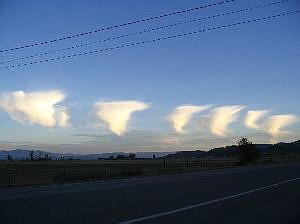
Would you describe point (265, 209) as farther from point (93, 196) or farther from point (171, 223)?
point (93, 196)

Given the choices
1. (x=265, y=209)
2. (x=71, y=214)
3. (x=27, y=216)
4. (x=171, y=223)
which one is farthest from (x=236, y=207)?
(x=27, y=216)

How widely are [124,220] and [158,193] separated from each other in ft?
26.3

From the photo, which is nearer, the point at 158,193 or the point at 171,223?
the point at 171,223

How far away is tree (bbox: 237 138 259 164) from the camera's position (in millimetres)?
82500

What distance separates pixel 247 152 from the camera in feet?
273

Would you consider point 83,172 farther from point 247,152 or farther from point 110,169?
point 247,152

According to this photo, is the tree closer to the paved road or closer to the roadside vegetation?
the roadside vegetation

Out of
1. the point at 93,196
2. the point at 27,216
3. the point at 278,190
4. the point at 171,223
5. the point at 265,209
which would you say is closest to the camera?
the point at 171,223

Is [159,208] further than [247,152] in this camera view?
No

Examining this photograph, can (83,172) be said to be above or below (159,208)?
above

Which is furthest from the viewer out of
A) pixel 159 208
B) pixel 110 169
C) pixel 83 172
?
pixel 110 169

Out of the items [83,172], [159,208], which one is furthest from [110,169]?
[159,208]

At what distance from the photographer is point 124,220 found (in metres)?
12.4

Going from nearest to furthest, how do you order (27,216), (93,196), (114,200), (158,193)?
(27,216), (114,200), (93,196), (158,193)
